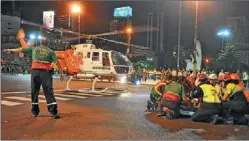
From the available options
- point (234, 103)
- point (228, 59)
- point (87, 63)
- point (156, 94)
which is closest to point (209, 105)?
point (234, 103)

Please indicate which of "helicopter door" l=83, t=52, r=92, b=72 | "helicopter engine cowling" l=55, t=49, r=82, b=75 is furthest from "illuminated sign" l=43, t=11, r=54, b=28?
"helicopter engine cowling" l=55, t=49, r=82, b=75

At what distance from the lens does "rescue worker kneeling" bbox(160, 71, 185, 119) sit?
29.5ft

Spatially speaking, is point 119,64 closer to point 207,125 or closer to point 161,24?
point 207,125

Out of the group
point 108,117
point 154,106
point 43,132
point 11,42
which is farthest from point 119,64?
point 11,42

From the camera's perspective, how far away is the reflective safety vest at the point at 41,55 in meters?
8.23

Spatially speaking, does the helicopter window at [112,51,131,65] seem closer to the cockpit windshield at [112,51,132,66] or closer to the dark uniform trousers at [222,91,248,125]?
the cockpit windshield at [112,51,132,66]

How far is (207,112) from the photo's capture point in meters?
8.46

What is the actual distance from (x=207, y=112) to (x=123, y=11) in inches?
2782

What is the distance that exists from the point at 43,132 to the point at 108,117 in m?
2.50

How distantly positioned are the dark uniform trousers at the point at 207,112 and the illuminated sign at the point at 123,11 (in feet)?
225

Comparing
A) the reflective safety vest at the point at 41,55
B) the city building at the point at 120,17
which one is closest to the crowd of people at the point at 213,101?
the reflective safety vest at the point at 41,55

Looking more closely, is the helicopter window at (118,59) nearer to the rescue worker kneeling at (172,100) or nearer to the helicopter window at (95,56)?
the helicopter window at (95,56)

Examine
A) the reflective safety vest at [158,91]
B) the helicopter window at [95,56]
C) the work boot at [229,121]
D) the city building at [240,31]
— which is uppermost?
the city building at [240,31]

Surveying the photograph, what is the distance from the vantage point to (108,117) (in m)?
8.91
